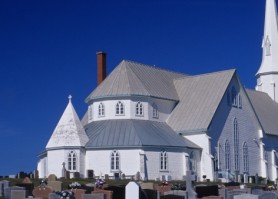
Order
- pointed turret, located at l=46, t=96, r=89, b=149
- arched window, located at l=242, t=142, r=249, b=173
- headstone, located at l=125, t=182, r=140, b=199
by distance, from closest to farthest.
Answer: headstone, located at l=125, t=182, r=140, b=199 → pointed turret, located at l=46, t=96, r=89, b=149 → arched window, located at l=242, t=142, r=249, b=173

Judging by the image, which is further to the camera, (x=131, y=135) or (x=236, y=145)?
(x=236, y=145)

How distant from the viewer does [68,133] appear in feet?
178

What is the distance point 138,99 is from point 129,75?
2716 mm

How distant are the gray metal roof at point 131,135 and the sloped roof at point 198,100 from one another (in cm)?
159

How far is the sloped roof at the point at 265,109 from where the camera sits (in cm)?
6734

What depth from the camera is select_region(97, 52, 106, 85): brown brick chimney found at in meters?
66.1

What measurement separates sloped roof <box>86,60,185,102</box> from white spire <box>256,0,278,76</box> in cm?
1768

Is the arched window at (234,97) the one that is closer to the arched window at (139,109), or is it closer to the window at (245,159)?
the window at (245,159)

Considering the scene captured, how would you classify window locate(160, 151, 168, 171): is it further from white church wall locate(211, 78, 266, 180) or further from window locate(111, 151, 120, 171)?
white church wall locate(211, 78, 266, 180)

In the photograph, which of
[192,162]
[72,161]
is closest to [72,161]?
[72,161]

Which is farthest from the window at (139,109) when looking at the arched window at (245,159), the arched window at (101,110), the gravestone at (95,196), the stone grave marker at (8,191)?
the gravestone at (95,196)

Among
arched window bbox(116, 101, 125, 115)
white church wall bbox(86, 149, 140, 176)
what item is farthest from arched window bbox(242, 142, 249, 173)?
white church wall bbox(86, 149, 140, 176)

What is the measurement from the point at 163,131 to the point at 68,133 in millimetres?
8458

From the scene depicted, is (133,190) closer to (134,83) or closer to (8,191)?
(8,191)
